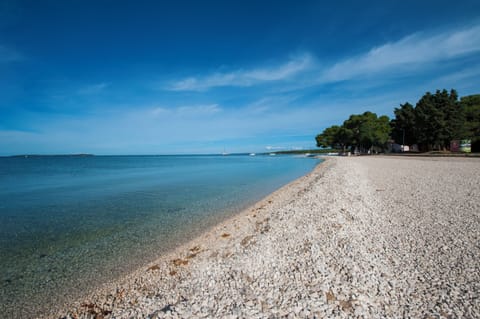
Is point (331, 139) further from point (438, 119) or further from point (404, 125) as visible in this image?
point (438, 119)

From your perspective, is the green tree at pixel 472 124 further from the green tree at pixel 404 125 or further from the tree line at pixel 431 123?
the green tree at pixel 404 125

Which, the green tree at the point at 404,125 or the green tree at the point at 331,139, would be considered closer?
the green tree at the point at 404,125

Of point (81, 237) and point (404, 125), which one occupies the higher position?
point (404, 125)

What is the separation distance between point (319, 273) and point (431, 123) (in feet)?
174

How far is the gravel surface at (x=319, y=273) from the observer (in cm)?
308

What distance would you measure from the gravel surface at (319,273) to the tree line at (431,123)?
47.4 meters

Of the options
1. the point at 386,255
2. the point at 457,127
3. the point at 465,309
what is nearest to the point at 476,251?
the point at 386,255

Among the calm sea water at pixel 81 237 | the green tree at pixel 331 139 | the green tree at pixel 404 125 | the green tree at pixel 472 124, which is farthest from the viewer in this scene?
the green tree at pixel 331 139

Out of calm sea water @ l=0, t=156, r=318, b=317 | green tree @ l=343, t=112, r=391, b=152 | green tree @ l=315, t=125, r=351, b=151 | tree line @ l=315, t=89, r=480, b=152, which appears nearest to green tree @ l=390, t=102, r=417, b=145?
tree line @ l=315, t=89, r=480, b=152

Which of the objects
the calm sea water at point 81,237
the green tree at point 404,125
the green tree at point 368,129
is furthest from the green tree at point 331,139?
the calm sea water at point 81,237

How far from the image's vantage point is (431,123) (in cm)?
4206

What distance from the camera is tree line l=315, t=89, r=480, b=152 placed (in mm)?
40844

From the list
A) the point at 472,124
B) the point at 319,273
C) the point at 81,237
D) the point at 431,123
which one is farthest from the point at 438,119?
the point at 81,237

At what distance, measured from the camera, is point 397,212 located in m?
7.30
